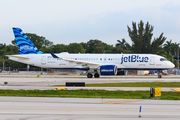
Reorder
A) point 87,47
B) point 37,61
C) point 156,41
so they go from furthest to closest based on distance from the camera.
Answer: point 87,47
point 156,41
point 37,61

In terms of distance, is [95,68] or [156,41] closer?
[95,68]

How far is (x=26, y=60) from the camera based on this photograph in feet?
159

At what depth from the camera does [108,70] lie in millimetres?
40875

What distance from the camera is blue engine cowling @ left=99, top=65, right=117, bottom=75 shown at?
4081 cm

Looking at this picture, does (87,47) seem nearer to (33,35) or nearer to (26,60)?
(33,35)

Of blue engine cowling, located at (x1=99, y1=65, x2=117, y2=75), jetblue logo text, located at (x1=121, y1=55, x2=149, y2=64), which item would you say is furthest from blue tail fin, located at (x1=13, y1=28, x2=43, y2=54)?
jetblue logo text, located at (x1=121, y1=55, x2=149, y2=64)

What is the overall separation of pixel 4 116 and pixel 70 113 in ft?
8.90

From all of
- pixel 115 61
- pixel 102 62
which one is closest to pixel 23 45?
pixel 102 62

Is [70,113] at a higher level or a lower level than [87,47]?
lower

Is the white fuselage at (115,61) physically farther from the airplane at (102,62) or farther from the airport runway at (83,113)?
the airport runway at (83,113)

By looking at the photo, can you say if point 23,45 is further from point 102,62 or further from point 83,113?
point 83,113

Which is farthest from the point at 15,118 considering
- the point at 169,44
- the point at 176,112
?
the point at 169,44

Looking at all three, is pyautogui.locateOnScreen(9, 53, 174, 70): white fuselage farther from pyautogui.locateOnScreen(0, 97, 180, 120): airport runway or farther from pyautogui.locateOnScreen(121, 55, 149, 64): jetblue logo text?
pyautogui.locateOnScreen(0, 97, 180, 120): airport runway

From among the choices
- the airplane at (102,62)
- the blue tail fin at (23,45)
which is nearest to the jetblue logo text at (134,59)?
the airplane at (102,62)
